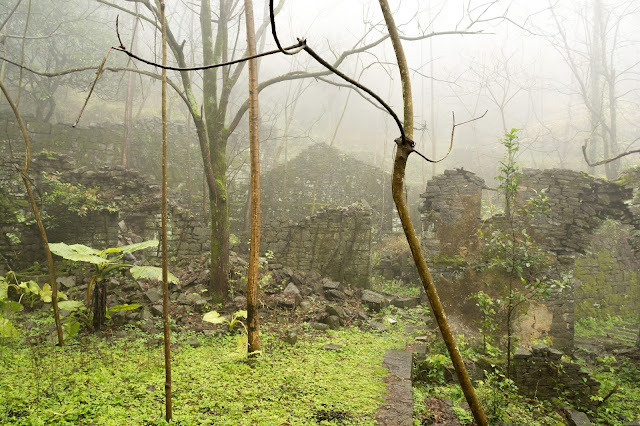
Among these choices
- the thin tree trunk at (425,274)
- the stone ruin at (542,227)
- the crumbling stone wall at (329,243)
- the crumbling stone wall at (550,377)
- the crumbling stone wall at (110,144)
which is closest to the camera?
the thin tree trunk at (425,274)

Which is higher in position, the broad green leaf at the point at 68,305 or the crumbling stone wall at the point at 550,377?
the broad green leaf at the point at 68,305

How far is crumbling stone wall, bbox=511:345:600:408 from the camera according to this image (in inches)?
198

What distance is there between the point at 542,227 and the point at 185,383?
8.11 metres

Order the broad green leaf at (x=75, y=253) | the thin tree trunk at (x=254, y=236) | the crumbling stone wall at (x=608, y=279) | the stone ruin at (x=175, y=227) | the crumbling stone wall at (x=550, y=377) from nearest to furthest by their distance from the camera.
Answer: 1. the thin tree trunk at (x=254, y=236)
2. the broad green leaf at (x=75, y=253)
3. the crumbling stone wall at (x=550, y=377)
4. the stone ruin at (x=175, y=227)
5. the crumbling stone wall at (x=608, y=279)

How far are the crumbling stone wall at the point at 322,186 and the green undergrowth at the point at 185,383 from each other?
10.8 metres

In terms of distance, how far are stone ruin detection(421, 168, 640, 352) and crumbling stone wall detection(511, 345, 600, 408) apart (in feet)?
7.51

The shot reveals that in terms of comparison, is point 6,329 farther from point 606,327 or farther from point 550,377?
point 606,327

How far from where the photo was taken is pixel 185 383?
11.6 feet

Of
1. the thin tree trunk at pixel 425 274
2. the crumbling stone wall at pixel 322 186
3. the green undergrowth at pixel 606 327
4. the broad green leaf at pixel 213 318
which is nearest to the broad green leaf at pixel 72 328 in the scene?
the broad green leaf at pixel 213 318

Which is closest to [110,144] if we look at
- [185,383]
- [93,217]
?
[93,217]

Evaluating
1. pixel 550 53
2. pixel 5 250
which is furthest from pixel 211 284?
pixel 550 53

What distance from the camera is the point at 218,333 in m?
5.40

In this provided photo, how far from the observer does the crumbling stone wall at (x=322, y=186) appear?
1569cm

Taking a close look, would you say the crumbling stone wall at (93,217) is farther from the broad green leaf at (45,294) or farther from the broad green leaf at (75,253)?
the broad green leaf at (75,253)
